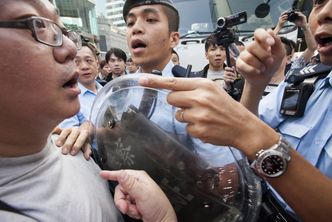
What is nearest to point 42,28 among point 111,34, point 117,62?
point 117,62

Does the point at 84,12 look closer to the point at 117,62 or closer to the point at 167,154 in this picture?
the point at 117,62

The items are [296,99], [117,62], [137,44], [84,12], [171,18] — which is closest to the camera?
[296,99]

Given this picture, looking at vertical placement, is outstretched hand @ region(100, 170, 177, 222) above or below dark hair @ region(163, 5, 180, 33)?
below

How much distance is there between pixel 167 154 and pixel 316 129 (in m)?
0.74

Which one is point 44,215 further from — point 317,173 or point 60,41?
point 317,173

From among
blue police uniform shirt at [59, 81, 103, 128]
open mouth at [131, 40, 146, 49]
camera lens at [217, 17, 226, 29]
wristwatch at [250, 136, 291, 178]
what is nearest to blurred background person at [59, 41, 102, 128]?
blue police uniform shirt at [59, 81, 103, 128]

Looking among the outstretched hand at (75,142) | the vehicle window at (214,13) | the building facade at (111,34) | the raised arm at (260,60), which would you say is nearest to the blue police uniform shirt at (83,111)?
the outstretched hand at (75,142)

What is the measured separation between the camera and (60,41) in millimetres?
953

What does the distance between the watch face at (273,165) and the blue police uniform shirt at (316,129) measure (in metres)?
0.42

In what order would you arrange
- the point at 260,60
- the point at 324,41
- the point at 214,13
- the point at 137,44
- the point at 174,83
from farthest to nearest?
the point at 214,13 < the point at 137,44 < the point at 324,41 < the point at 260,60 < the point at 174,83

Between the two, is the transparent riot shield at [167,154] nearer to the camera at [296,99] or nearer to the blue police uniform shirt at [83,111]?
the camera at [296,99]

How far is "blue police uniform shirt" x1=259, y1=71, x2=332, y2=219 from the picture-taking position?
1.20 metres

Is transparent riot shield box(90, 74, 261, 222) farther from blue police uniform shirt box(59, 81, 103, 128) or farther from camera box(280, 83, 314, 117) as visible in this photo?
blue police uniform shirt box(59, 81, 103, 128)

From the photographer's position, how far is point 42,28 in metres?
0.91
